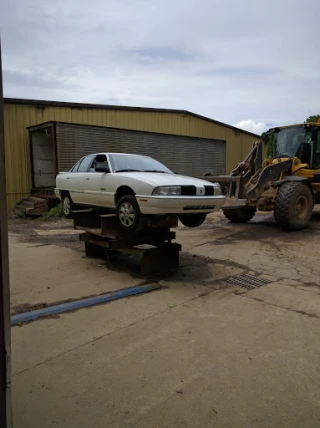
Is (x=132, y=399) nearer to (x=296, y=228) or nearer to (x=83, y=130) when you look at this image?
(x=296, y=228)

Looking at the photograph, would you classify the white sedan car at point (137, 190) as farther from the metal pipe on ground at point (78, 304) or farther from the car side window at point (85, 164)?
the metal pipe on ground at point (78, 304)

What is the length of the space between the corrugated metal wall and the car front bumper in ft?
35.1

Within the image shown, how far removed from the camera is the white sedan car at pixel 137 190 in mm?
5562

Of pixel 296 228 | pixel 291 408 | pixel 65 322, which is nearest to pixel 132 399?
pixel 291 408

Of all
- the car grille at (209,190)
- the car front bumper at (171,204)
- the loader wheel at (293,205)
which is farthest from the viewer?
the loader wheel at (293,205)

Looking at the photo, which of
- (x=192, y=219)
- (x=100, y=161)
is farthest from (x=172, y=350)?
(x=100, y=161)

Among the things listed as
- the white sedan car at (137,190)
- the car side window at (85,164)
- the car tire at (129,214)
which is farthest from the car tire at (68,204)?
the car tire at (129,214)

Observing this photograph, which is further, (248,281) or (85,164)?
(85,164)

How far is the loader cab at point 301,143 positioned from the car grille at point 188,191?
5995mm

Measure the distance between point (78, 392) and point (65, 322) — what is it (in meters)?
1.48

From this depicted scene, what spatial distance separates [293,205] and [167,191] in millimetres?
5072

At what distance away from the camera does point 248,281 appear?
232 inches

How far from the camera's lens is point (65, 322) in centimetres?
427

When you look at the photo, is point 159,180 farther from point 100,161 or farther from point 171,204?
point 100,161
